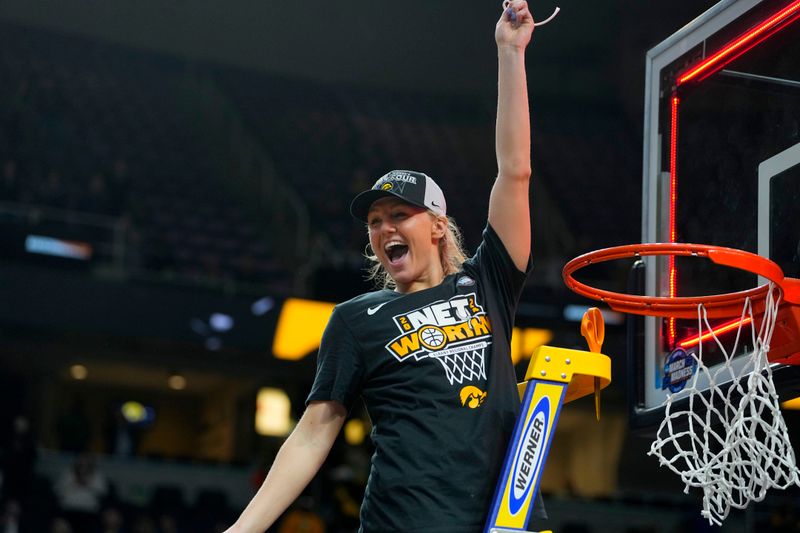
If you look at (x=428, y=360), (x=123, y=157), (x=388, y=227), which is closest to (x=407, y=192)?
(x=388, y=227)

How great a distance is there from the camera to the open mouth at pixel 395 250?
9.17 feet

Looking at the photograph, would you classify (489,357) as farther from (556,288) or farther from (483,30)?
(483,30)

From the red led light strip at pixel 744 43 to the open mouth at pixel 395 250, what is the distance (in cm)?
184

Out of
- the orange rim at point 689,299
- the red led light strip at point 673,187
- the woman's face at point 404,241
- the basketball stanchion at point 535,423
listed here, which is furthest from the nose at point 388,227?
the red led light strip at point 673,187

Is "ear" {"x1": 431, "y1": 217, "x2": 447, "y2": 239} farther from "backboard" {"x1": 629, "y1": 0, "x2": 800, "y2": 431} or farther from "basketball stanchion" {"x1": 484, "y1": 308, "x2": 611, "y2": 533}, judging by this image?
"backboard" {"x1": 629, "y1": 0, "x2": 800, "y2": 431}

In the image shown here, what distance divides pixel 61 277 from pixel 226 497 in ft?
9.97

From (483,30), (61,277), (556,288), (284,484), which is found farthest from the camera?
(483,30)

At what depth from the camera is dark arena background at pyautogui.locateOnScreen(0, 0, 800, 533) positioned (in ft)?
40.7

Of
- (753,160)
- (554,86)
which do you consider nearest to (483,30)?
(554,86)

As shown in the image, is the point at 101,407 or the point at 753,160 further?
the point at 101,407

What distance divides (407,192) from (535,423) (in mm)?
634

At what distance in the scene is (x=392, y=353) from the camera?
2650mm

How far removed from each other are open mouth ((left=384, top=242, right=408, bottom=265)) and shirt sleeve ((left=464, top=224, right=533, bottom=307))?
182 millimetres

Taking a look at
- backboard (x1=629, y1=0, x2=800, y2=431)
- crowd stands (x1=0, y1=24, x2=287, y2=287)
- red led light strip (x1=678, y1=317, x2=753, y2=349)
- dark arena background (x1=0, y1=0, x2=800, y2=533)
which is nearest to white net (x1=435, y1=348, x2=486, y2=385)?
red led light strip (x1=678, y1=317, x2=753, y2=349)
